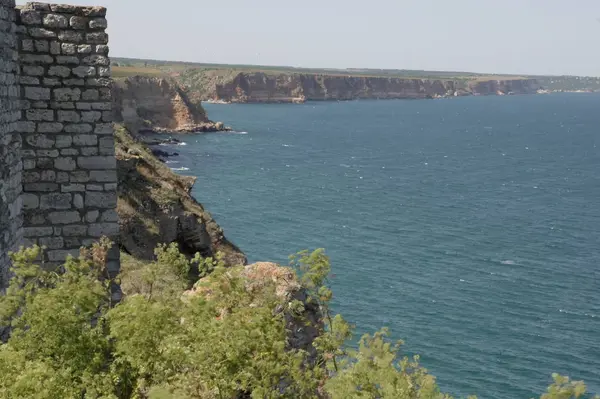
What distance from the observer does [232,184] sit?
263 ft

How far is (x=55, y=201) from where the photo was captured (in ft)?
31.9

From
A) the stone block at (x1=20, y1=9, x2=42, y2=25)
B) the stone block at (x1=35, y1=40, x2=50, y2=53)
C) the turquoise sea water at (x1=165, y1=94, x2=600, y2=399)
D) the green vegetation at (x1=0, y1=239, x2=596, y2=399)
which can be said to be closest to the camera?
the green vegetation at (x1=0, y1=239, x2=596, y2=399)

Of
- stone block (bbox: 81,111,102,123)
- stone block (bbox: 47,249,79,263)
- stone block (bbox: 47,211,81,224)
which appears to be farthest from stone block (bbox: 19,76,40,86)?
stone block (bbox: 47,249,79,263)

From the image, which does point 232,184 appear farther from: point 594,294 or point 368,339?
point 368,339

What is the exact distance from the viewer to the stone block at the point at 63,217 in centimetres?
973

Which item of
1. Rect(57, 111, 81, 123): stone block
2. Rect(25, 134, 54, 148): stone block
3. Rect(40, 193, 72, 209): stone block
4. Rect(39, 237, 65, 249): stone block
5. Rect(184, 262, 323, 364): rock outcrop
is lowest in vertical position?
Rect(184, 262, 323, 364): rock outcrop

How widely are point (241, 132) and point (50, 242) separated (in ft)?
443

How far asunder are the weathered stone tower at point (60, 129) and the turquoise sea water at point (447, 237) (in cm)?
2743

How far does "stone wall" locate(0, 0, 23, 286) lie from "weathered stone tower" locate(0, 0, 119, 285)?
3 cm

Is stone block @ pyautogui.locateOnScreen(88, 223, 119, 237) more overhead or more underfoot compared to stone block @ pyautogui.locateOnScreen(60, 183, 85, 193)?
more underfoot

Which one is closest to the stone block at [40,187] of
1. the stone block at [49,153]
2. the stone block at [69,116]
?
the stone block at [49,153]

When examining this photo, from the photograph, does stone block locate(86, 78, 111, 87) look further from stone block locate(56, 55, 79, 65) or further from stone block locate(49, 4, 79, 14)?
stone block locate(49, 4, 79, 14)

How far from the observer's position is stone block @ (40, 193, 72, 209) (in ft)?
31.8

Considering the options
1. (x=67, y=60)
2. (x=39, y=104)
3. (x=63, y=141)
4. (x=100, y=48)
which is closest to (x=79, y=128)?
(x=63, y=141)
